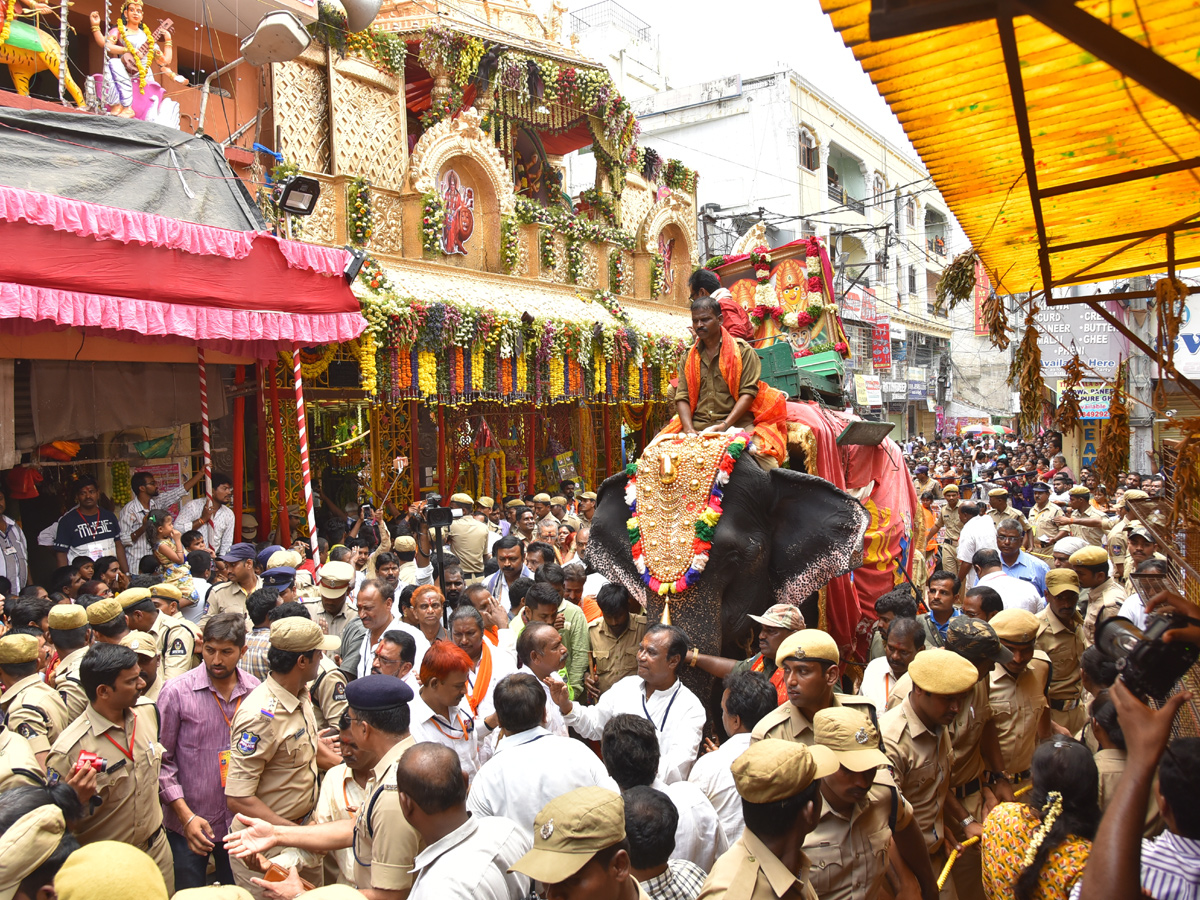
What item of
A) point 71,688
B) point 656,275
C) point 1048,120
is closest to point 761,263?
point 1048,120

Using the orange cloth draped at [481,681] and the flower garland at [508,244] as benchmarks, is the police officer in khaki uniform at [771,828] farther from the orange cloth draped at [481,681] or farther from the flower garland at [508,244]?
the flower garland at [508,244]

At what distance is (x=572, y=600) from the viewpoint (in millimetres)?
6621

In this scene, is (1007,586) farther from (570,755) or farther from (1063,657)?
(570,755)

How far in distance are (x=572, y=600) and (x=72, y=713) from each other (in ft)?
11.0

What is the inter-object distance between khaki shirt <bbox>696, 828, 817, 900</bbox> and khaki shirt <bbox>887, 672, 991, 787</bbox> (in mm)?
1504

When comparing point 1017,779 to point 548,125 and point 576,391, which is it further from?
point 548,125

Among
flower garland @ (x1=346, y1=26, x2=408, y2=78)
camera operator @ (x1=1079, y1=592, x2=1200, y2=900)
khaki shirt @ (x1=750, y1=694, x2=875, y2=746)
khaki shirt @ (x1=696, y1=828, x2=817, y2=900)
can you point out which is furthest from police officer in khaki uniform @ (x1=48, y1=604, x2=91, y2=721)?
flower garland @ (x1=346, y1=26, x2=408, y2=78)

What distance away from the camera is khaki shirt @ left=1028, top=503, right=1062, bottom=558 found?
10008 mm

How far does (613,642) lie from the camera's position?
5.48 m

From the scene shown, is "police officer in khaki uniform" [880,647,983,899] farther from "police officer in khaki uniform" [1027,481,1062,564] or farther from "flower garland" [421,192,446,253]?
"flower garland" [421,192,446,253]

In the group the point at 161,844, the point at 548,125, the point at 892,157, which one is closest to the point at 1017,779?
the point at 161,844

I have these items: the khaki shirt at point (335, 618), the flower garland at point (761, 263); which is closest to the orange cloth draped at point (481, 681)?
the khaki shirt at point (335, 618)

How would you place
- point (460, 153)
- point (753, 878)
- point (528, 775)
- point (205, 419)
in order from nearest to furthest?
point (753, 878) → point (528, 775) → point (205, 419) → point (460, 153)

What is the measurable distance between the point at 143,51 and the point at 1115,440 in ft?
35.5
